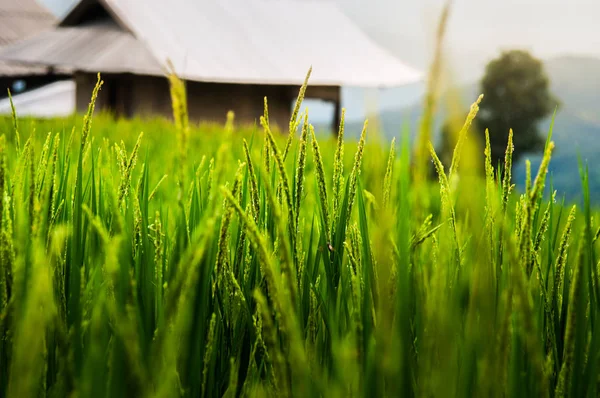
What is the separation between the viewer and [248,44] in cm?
1823

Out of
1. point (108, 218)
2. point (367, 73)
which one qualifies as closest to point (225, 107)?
point (367, 73)

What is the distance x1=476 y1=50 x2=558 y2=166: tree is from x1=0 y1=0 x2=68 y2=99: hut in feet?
67.8

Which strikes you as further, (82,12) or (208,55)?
(82,12)

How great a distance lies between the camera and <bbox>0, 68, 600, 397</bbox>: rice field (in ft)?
1.60

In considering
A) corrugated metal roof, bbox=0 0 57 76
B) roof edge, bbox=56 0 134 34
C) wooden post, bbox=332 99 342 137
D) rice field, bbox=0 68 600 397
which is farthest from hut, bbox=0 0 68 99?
rice field, bbox=0 68 600 397

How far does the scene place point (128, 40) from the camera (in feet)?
52.9

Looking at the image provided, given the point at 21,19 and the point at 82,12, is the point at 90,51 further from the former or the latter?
the point at 21,19

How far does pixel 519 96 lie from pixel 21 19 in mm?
24058

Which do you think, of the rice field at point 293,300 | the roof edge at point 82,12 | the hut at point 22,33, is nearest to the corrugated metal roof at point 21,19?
the hut at point 22,33

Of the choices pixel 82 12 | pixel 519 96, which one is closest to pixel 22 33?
pixel 82 12

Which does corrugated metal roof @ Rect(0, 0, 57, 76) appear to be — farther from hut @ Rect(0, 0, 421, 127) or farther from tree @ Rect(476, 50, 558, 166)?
tree @ Rect(476, 50, 558, 166)

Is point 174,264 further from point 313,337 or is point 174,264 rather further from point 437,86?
point 437,86

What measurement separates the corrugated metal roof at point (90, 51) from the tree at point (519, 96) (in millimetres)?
20640

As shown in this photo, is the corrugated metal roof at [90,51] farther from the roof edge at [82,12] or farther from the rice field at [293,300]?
the rice field at [293,300]
